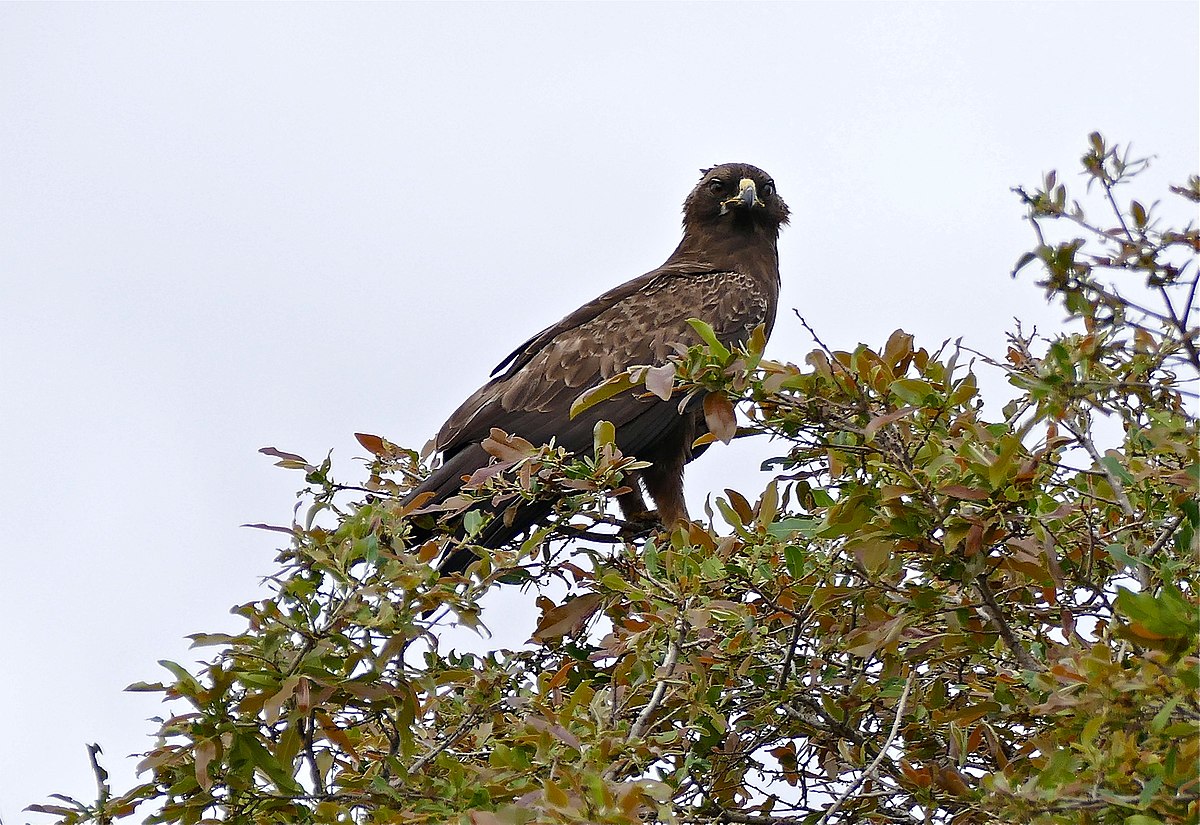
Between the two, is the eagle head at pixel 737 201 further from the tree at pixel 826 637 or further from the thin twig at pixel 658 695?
the thin twig at pixel 658 695

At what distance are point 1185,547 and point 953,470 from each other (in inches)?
18.8

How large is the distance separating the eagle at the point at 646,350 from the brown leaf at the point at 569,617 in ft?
3.27

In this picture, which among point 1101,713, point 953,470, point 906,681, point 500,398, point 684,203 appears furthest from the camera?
point 684,203

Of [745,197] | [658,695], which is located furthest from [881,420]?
[745,197]

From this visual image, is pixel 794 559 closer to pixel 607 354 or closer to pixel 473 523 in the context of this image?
pixel 473 523

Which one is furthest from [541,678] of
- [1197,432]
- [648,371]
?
[1197,432]

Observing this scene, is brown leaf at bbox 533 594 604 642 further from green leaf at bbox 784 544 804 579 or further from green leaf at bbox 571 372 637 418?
green leaf at bbox 571 372 637 418

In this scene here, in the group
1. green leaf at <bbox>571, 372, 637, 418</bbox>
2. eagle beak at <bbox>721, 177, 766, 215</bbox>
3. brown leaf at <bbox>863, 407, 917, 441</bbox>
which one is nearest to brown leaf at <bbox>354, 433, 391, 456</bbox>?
green leaf at <bbox>571, 372, 637, 418</bbox>

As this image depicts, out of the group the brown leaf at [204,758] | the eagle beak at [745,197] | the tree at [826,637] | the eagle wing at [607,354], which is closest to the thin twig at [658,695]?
the tree at [826,637]

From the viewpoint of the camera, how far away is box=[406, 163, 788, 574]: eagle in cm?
546

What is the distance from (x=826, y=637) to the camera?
3158 mm

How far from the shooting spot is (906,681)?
3.02 m

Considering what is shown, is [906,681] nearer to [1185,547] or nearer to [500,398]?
[1185,547]

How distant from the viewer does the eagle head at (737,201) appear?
22.4 feet
